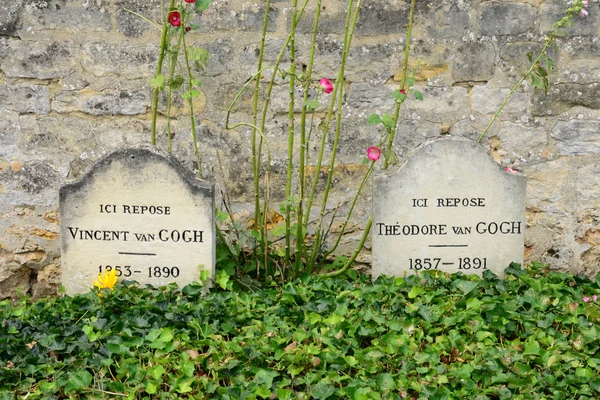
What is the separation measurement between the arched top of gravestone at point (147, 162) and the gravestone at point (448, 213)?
804 mm

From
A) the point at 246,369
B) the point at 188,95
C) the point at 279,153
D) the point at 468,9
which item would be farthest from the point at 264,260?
the point at 468,9

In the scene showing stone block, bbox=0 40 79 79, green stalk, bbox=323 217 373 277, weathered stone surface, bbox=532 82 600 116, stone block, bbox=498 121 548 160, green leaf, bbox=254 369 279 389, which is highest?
stone block, bbox=0 40 79 79

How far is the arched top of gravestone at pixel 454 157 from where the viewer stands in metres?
3.87

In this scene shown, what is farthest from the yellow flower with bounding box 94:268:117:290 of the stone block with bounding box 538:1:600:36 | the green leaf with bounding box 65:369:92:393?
the stone block with bounding box 538:1:600:36

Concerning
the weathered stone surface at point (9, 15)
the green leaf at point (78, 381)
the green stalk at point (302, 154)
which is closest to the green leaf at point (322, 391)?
the green leaf at point (78, 381)

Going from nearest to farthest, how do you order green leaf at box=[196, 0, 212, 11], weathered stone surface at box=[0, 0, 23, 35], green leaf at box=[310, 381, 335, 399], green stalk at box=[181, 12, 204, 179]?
green leaf at box=[310, 381, 335, 399], green leaf at box=[196, 0, 212, 11], green stalk at box=[181, 12, 204, 179], weathered stone surface at box=[0, 0, 23, 35]

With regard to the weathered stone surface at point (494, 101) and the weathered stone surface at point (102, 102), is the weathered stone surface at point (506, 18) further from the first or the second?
the weathered stone surface at point (102, 102)

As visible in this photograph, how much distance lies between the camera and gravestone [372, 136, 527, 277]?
12.7ft

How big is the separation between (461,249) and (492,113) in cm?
84

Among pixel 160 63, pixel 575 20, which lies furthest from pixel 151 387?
pixel 575 20

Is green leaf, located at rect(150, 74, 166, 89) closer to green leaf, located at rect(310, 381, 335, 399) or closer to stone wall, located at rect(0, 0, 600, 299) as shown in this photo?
stone wall, located at rect(0, 0, 600, 299)

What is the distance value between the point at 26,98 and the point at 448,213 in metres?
2.22

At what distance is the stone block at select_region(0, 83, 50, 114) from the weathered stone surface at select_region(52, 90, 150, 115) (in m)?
0.06

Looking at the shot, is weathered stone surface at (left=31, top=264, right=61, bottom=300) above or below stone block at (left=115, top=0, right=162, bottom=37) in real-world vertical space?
below
